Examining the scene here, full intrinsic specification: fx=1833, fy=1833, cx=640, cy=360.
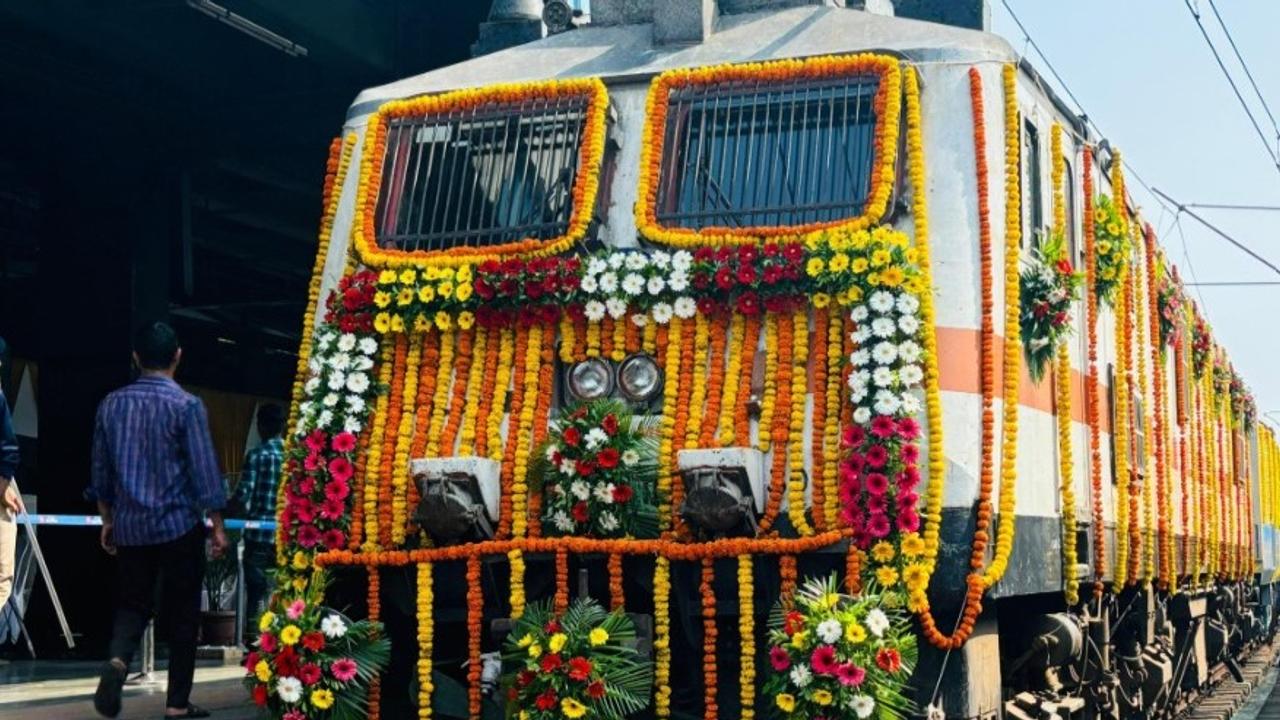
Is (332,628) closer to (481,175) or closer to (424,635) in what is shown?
(424,635)

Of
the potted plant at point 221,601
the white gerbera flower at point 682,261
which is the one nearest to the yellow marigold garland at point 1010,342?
the white gerbera flower at point 682,261

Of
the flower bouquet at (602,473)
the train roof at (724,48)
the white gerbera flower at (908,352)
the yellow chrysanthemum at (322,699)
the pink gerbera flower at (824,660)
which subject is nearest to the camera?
the pink gerbera flower at (824,660)

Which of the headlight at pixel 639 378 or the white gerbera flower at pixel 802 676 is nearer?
the white gerbera flower at pixel 802 676

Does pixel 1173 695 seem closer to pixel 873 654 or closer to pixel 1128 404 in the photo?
pixel 1128 404

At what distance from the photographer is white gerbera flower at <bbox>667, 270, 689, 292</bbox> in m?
6.86

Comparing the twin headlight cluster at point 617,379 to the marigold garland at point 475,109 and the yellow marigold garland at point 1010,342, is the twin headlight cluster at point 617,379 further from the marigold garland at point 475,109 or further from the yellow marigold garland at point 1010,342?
the yellow marigold garland at point 1010,342

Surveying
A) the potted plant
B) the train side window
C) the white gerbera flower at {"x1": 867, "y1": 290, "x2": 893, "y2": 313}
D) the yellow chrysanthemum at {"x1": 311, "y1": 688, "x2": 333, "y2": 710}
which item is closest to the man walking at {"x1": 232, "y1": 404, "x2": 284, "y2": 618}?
the potted plant

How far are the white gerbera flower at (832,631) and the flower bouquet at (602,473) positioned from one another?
2.57 feet

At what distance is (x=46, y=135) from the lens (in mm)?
15133

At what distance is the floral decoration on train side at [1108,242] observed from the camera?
8586 mm

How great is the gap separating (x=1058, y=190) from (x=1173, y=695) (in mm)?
5474

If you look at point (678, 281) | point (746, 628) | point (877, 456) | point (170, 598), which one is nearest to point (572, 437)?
point (678, 281)

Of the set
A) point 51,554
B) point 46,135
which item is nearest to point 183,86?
point 46,135

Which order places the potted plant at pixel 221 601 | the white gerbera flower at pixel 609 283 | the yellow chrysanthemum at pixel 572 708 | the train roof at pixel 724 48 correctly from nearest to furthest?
the yellow chrysanthemum at pixel 572 708 < the white gerbera flower at pixel 609 283 < the train roof at pixel 724 48 < the potted plant at pixel 221 601
